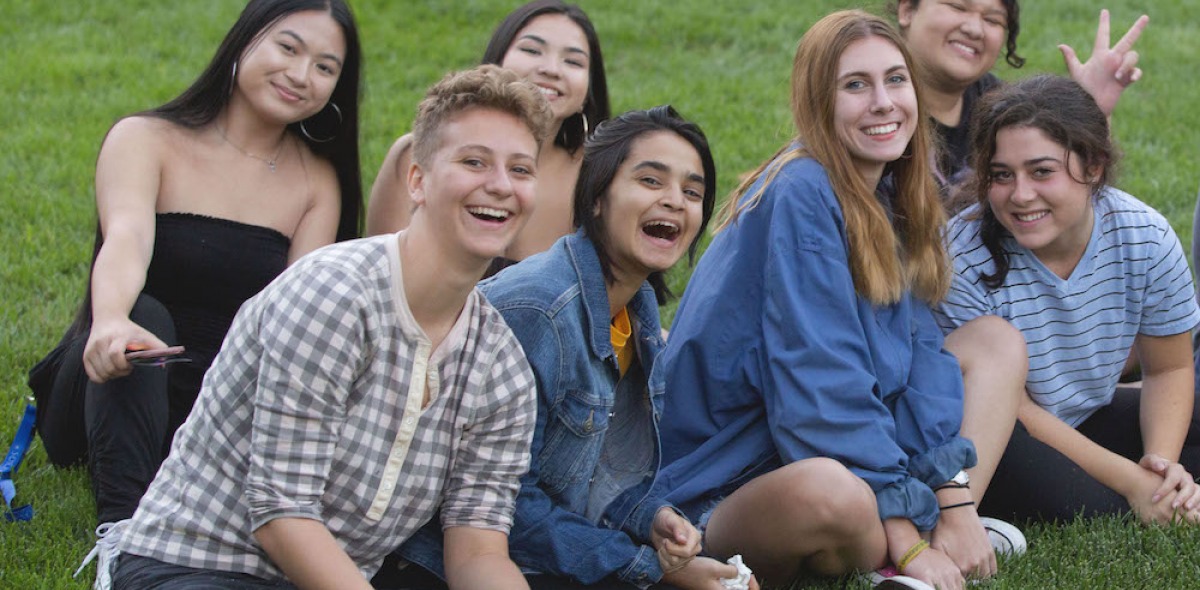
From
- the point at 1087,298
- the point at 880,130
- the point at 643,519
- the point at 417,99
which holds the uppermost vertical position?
the point at 880,130

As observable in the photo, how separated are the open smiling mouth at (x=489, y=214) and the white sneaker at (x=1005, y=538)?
5.51ft

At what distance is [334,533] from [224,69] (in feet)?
5.68

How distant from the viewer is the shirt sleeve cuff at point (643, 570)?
326 cm

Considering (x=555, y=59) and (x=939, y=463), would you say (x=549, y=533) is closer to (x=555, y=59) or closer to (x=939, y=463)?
(x=939, y=463)

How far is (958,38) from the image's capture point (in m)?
4.76

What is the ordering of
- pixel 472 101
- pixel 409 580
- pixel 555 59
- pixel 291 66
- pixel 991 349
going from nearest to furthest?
pixel 472 101 < pixel 409 580 < pixel 991 349 < pixel 291 66 < pixel 555 59

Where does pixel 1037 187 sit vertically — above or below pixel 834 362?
above

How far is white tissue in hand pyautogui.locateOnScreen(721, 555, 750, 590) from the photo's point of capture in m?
3.31

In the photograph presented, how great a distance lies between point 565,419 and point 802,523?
0.63 metres

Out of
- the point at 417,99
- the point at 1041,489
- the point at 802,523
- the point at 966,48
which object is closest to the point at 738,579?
the point at 802,523

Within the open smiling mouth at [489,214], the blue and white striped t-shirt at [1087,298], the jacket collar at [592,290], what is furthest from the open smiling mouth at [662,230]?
the blue and white striped t-shirt at [1087,298]

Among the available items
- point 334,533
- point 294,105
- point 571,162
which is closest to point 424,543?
point 334,533

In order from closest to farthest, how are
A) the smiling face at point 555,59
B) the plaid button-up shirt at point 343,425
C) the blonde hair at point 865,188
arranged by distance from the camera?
1. the plaid button-up shirt at point 343,425
2. the blonde hair at point 865,188
3. the smiling face at point 555,59

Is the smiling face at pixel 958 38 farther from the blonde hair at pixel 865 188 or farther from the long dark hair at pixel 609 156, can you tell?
the long dark hair at pixel 609 156
